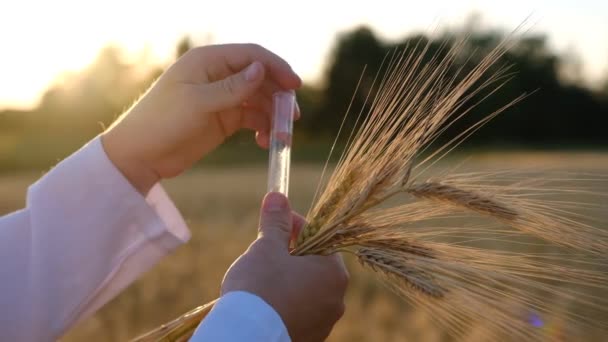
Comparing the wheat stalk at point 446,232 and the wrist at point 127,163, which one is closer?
the wheat stalk at point 446,232

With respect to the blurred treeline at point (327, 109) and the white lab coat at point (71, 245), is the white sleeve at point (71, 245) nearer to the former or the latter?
the white lab coat at point (71, 245)

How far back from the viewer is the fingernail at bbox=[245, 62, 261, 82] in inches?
52.6

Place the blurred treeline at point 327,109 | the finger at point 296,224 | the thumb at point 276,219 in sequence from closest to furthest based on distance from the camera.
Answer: the thumb at point 276,219 < the finger at point 296,224 < the blurred treeline at point 327,109

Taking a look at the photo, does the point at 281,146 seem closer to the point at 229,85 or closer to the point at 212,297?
the point at 229,85

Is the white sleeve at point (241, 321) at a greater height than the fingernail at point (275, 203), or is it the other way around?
the fingernail at point (275, 203)

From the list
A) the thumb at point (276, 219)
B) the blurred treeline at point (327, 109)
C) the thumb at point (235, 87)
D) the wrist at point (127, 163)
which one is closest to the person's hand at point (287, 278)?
the thumb at point (276, 219)

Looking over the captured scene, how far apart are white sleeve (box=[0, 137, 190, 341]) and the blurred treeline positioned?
67.3 feet

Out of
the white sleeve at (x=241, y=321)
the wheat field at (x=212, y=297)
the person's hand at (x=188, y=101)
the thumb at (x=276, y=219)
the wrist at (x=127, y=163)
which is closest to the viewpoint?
the white sleeve at (x=241, y=321)

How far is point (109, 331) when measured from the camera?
11.5 feet

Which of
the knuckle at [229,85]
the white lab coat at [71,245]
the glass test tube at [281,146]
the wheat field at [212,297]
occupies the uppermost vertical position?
the knuckle at [229,85]

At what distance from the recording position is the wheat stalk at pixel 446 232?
1.02 meters

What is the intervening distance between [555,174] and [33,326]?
0.99 m

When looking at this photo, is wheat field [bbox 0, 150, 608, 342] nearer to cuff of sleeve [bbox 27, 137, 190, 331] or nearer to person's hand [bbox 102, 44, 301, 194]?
person's hand [bbox 102, 44, 301, 194]

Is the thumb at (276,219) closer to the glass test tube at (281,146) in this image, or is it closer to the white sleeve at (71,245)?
the glass test tube at (281,146)
